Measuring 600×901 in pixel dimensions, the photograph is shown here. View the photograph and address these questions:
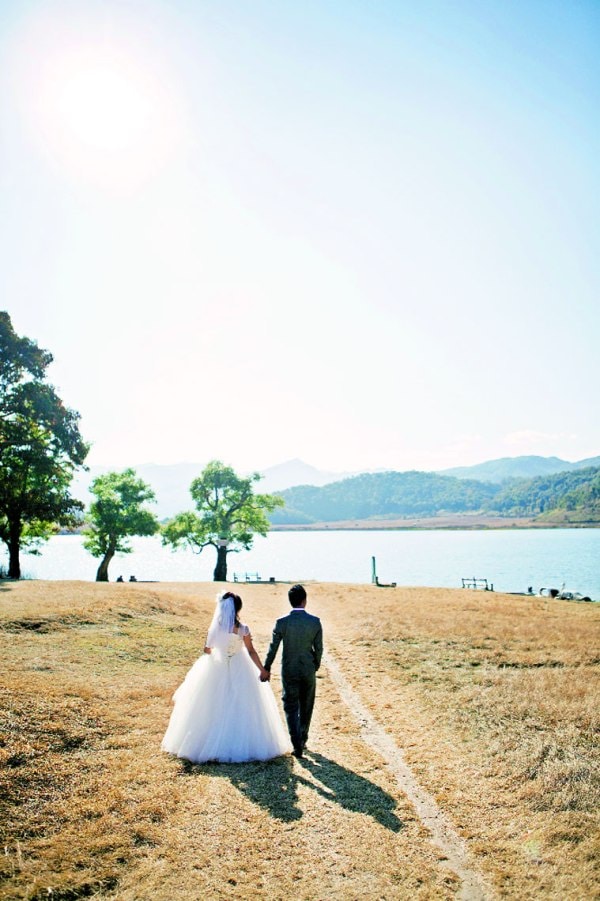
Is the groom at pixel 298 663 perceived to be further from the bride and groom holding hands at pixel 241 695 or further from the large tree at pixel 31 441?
the large tree at pixel 31 441

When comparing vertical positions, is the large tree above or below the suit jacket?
above

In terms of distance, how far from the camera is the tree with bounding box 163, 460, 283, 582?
5366 centimetres

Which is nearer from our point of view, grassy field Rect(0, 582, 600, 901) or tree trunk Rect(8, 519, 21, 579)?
grassy field Rect(0, 582, 600, 901)

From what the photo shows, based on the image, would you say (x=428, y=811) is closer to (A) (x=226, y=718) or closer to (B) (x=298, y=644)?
(B) (x=298, y=644)

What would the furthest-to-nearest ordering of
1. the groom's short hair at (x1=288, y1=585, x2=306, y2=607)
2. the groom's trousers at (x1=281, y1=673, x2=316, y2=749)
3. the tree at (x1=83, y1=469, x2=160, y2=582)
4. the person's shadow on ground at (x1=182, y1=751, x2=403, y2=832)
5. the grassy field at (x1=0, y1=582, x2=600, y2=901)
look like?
the tree at (x1=83, y1=469, x2=160, y2=582), the groom's short hair at (x1=288, y1=585, x2=306, y2=607), the groom's trousers at (x1=281, y1=673, x2=316, y2=749), the person's shadow on ground at (x1=182, y1=751, x2=403, y2=832), the grassy field at (x1=0, y1=582, x2=600, y2=901)

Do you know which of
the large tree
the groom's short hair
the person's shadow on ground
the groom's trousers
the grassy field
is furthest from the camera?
the large tree

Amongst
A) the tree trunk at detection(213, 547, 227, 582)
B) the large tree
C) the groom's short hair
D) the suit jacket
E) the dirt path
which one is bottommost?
the tree trunk at detection(213, 547, 227, 582)

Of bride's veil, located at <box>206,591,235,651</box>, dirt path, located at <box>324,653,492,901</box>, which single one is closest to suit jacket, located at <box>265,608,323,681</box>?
bride's veil, located at <box>206,591,235,651</box>

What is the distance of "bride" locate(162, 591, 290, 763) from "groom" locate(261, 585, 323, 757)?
0.30m

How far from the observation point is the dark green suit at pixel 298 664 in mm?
9047

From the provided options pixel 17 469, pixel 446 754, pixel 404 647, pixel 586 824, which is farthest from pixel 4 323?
pixel 586 824

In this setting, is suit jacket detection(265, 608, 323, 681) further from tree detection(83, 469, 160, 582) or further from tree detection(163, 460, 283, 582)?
tree detection(163, 460, 283, 582)

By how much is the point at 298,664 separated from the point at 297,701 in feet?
2.24

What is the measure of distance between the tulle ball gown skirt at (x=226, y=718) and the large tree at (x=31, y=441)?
1133 inches
